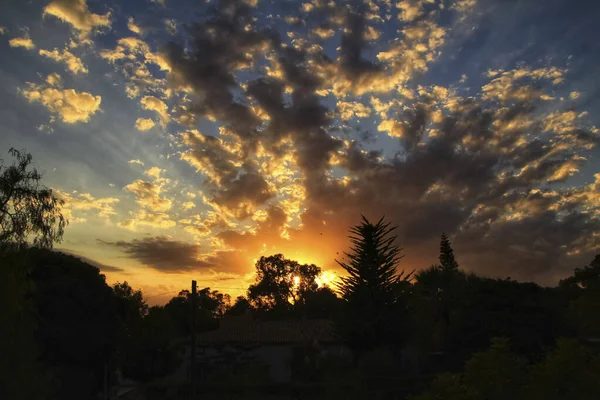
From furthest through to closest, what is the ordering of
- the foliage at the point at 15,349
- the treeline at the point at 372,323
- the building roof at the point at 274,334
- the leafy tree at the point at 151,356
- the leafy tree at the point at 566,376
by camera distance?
the building roof at the point at 274,334 → the leafy tree at the point at 151,356 → the treeline at the point at 372,323 → the foliage at the point at 15,349 → the leafy tree at the point at 566,376

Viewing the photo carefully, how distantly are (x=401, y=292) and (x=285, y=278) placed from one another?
50.5 m

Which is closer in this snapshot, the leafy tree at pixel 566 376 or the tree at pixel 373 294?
the leafy tree at pixel 566 376

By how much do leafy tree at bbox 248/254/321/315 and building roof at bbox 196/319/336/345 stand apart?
36.5 metres

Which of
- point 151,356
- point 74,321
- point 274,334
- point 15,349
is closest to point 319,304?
point 274,334

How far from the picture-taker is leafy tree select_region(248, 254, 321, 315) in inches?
3319

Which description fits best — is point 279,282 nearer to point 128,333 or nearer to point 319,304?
point 319,304

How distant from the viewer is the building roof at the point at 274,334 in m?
40.4

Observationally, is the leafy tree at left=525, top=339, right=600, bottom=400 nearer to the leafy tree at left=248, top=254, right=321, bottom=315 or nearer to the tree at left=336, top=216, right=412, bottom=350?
the tree at left=336, top=216, right=412, bottom=350

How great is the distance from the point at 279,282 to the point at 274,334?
42.3 m

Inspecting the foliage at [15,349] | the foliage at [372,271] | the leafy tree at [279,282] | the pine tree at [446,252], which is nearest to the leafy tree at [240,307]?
the leafy tree at [279,282]

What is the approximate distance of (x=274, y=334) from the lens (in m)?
42.6

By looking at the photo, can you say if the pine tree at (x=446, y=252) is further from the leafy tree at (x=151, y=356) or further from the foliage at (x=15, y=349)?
the foliage at (x=15, y=349)

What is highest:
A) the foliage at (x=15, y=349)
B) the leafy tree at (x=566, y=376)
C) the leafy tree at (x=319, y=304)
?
the leafy tree at (x=319, y=304)

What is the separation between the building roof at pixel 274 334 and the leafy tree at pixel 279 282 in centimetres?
3645
